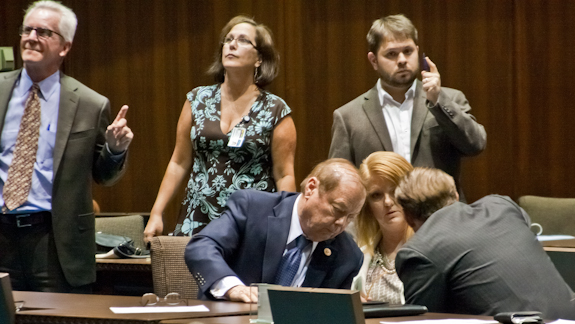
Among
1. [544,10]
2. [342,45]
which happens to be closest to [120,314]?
[342,45]

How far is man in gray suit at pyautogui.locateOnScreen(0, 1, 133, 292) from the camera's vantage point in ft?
9.52

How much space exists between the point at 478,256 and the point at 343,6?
349 cm

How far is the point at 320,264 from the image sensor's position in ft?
8.46

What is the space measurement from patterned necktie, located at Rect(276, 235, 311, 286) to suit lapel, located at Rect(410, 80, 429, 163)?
3.24 feet

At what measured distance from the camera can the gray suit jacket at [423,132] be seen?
127 inches

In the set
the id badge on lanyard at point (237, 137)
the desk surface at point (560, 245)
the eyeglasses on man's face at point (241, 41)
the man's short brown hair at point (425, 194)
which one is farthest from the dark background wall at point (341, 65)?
the man's short brown hair at point (425, 194)

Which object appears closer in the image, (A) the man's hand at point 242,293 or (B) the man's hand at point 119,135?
(A) the man's hand at point 242,293

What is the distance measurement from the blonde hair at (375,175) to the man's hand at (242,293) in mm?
835

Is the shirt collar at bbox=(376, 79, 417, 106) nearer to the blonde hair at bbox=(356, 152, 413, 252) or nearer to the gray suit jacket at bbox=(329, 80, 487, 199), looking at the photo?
the gray suit jacket at bbox=(329, 80, 487, 199)

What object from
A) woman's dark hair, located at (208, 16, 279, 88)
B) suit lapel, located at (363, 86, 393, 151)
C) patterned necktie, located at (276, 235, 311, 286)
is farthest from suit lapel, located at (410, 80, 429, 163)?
patterned necktie, located at (276, 235, 311, 286)

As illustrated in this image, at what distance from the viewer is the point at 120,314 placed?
193cm

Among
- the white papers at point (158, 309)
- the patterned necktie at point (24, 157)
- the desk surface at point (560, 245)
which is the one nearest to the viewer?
the white papers at point (158, 309)

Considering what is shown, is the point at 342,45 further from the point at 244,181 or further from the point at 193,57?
the point at 244,181

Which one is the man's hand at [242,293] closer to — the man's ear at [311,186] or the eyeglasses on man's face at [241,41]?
the man's ear at [311,186]
